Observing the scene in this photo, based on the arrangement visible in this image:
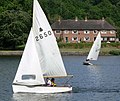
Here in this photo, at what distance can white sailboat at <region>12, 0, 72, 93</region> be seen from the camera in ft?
146

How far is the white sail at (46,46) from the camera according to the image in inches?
1758

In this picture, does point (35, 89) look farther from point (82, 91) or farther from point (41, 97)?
point (82, 91)

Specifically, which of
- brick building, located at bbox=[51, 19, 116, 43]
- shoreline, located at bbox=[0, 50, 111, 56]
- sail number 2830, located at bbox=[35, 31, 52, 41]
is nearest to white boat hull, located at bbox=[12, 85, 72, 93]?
sail number 2830, located at bbox=[35, 31, 52, 41]

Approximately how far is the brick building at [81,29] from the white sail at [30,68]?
103645 mm

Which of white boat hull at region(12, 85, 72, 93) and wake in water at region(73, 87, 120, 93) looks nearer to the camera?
white boat hull at region(12, 85, 72, 93)

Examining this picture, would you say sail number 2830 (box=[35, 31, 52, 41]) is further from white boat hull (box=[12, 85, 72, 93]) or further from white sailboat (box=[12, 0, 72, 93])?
white boat hull (box=[12, 85, 72, 93])

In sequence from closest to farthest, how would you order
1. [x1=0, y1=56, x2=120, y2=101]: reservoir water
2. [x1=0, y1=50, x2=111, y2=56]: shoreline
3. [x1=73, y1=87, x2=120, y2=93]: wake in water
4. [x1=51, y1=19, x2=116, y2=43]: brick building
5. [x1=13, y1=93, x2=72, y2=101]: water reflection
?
[x1=13, y1=93, x2=72, y2=101]: water reflection → [x1=0, y1=56, x2=120, y2=101]: reservoir water → [x1=73, y1=87, x2=120, y2=93]: wake in water → [x1=0, y1=50, x2=111, y2=56]: shoreline → [x1=51, y1=19, x2=116, y2=43]: brick building

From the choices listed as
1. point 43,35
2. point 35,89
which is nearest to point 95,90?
point 35,89

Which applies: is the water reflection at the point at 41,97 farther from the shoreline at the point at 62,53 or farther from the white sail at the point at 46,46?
the shoreline at the point at 62,53

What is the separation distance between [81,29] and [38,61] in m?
106

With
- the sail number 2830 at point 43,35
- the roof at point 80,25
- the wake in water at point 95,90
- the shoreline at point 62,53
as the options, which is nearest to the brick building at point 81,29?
the roof at point 80,25

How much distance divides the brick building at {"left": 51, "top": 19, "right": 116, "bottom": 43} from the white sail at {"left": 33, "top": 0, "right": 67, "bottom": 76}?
10313 centimetres

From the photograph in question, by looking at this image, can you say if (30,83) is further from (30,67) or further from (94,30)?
(94,30)

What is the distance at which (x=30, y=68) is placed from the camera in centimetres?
4478
